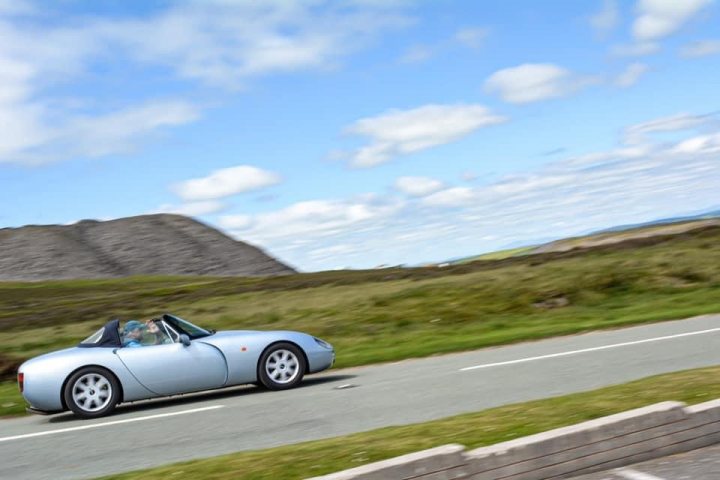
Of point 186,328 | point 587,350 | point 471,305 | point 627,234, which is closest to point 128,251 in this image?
point 627,234

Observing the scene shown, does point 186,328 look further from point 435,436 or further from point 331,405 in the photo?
point 435,436

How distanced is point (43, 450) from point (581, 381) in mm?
5662

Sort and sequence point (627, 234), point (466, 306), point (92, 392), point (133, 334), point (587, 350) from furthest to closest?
point (627, 234) → point (466, 306) → point (587, 350) → point (133, 334) → point (92, 392)

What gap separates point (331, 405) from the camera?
1044 centimetres

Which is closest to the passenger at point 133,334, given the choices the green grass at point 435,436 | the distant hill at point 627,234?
the green grass at point 435,436

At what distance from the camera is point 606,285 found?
24.3 metres

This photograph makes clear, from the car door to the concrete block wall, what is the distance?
23.8ft

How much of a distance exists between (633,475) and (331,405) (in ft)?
16.7

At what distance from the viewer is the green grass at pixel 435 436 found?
6.25m

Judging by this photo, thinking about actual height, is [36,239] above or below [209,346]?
above

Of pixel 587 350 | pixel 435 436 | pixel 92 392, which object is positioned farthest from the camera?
pixel 587 350

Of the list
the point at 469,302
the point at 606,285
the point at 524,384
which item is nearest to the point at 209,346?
the point at 524,384

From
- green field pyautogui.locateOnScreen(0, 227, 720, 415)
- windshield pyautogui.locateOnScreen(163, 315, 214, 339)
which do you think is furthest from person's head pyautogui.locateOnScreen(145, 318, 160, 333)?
green field pyautogui.locateOnScreen(0, 227, 720, 415)

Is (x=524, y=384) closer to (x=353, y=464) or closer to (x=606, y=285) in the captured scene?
(x=353, y=464)
